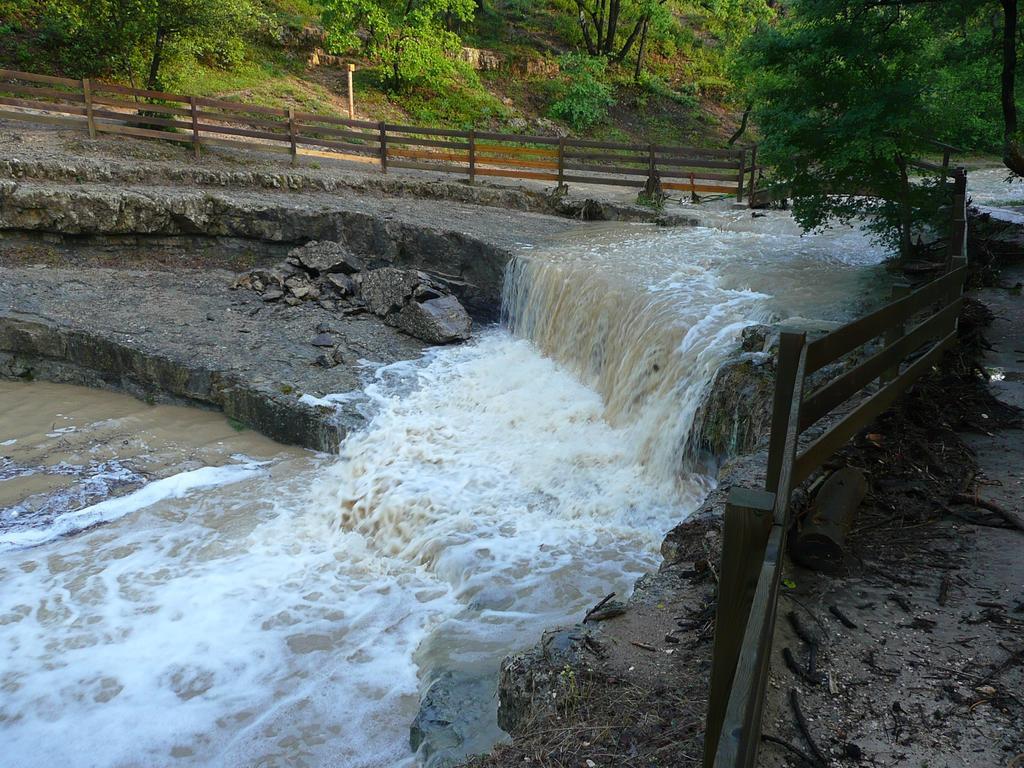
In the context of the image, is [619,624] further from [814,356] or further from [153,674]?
[153,674]

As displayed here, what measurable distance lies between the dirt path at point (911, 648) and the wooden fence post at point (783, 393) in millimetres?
925

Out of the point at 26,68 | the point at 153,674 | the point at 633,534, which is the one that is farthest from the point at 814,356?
the point at 26,68

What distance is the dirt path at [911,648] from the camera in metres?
2.95

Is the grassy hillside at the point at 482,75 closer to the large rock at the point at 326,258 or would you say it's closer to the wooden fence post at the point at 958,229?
the large rock at the point at 326,258

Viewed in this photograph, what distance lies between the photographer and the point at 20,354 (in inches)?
454

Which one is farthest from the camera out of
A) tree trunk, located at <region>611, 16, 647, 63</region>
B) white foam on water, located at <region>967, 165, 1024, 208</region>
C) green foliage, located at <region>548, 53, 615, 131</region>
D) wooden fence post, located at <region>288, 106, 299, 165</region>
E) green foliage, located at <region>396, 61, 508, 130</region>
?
tree trunk, located at <region>611, 16, 647, 63</region>

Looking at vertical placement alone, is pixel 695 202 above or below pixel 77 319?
above

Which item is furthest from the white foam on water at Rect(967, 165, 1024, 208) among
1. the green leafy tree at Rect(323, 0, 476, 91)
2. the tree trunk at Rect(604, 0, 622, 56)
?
the green leafy tree at Rect(323, 0, 476, 91)

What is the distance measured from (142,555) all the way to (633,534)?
16.1ft

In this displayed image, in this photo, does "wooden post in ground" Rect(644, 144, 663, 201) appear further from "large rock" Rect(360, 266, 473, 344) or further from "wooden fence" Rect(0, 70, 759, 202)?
"large rock" Rect(360, 266, 473, 344)

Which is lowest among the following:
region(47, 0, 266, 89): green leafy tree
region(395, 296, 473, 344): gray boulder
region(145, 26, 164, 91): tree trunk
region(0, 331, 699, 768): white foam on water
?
region(0, 331, 699, 768): white foam on water

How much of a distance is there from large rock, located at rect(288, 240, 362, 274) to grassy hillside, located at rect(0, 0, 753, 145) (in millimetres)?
9145

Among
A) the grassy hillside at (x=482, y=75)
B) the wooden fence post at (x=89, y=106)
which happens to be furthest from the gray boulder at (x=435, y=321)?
the grassy hillside at (x=482, y=75)

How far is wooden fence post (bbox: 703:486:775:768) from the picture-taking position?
223 cm
